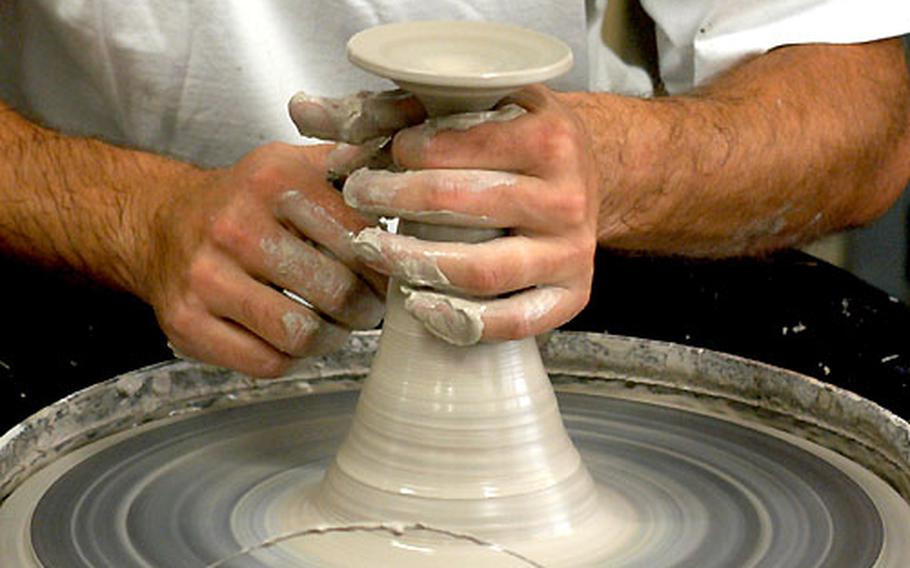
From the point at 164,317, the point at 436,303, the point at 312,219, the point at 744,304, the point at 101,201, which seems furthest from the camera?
the point at 744,304

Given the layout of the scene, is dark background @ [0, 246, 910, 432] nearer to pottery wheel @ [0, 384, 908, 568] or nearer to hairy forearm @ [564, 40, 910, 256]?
hairy forearm @ [564, 40, 910, 256]

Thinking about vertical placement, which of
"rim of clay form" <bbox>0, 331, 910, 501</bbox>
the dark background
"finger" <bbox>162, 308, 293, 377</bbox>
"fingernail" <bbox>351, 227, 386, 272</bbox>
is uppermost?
"fingernail" <bbox>351, 227, 386, 272</bbox>

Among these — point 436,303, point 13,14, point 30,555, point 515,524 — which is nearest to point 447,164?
point 436,303

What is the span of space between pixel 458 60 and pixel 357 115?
0.38 feet

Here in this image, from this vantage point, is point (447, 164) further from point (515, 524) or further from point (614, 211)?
point (614, 211)

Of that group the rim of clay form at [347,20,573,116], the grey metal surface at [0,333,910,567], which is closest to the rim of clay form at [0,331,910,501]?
the grey metal surface at [0,333,910,567]

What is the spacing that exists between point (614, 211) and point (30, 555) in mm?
739

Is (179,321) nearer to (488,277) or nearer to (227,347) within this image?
(227,347)

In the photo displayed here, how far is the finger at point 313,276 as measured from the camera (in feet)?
3.99

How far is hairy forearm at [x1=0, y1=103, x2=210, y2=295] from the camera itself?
1.50 metres

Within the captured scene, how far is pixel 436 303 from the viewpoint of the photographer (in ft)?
3.43

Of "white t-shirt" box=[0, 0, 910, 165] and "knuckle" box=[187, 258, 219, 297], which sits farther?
"white t-shirt" box=[0, 0, 910, 165]

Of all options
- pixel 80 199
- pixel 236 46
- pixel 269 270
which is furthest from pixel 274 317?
pixel 236 46

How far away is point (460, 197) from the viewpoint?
1.05 metres
